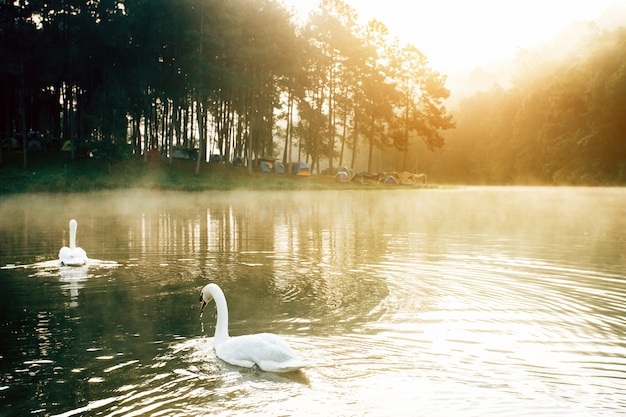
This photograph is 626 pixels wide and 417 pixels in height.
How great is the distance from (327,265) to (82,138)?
67.0 metres

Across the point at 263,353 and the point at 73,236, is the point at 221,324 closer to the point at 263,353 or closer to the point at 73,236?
the point at 263,353

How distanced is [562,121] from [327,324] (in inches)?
4312

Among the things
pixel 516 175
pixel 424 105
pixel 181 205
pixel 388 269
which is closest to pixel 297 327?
pixel 388 269

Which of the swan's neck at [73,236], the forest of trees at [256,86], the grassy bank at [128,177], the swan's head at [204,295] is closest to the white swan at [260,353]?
the swan's head at [204,295]

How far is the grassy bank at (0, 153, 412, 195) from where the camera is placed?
5284cm

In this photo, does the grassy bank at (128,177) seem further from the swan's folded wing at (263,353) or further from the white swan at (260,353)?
the swan's folded wing at (263,353)

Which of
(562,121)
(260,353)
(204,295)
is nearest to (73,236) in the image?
(204,295)

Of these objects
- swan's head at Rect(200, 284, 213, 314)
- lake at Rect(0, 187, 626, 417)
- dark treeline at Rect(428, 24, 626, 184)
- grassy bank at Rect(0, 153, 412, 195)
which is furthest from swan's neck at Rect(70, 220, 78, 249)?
dark treeline at Rect(428, 24, 626, 184)

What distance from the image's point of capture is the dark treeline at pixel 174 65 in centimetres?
5941

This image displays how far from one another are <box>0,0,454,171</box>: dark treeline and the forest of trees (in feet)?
0.50

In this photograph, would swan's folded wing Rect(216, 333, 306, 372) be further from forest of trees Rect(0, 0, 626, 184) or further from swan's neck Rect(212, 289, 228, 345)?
forest of trees Rect(0, 0, 626, 184)

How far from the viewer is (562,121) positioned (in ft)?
362

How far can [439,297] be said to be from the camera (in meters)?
12.8

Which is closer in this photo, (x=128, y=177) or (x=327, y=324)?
(x=327, y=324)
